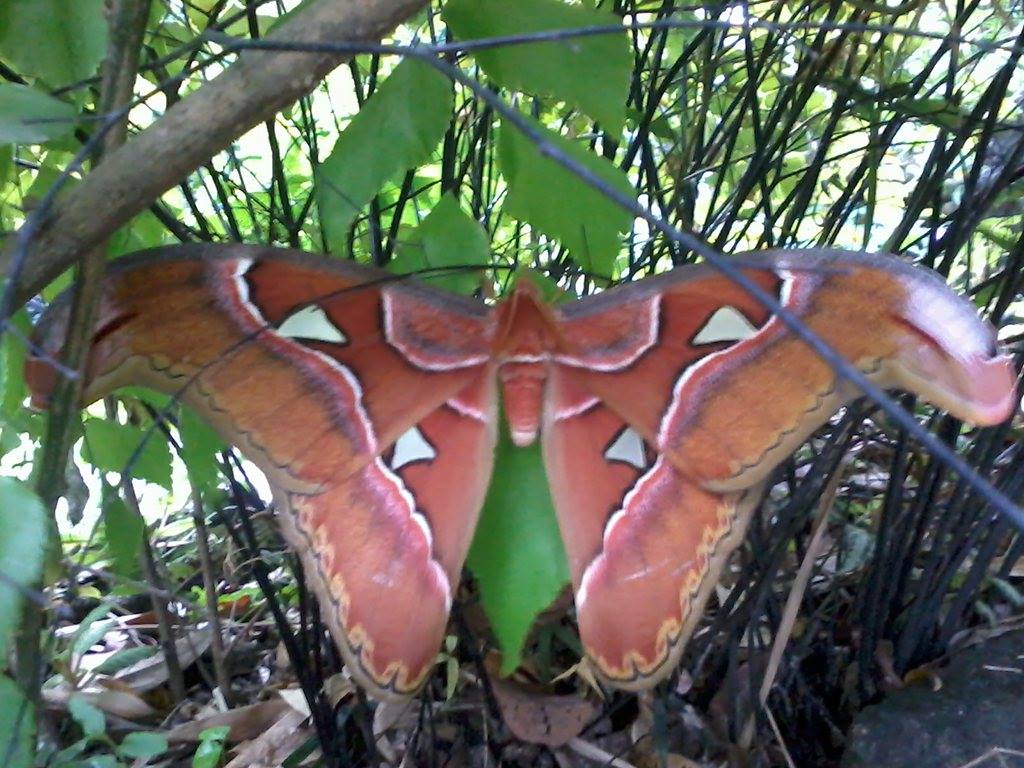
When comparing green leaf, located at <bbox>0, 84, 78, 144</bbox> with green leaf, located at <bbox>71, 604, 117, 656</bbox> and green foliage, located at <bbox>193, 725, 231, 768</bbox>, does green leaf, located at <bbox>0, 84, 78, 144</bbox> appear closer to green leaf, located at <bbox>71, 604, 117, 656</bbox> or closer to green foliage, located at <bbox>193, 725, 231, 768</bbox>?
green foliage, located at <bbox>193, 725, 231, 768</bbox>

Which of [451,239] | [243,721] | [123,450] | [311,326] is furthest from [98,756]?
[451,239]

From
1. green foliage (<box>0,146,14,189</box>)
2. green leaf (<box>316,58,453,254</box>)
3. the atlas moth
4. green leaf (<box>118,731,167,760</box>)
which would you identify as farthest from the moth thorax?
green leaf (<box>118,731,167,760</box>)

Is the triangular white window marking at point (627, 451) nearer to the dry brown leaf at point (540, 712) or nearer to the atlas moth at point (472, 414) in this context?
the atlas moth at point (472, 414)

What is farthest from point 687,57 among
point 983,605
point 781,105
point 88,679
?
point 88,679

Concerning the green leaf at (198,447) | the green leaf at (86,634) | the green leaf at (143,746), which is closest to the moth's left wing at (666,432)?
the green leaf at (198,447)

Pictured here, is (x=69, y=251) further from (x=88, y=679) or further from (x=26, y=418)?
(x=88, y=679)

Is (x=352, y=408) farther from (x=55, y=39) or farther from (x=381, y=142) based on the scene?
(x=55, y=39)
